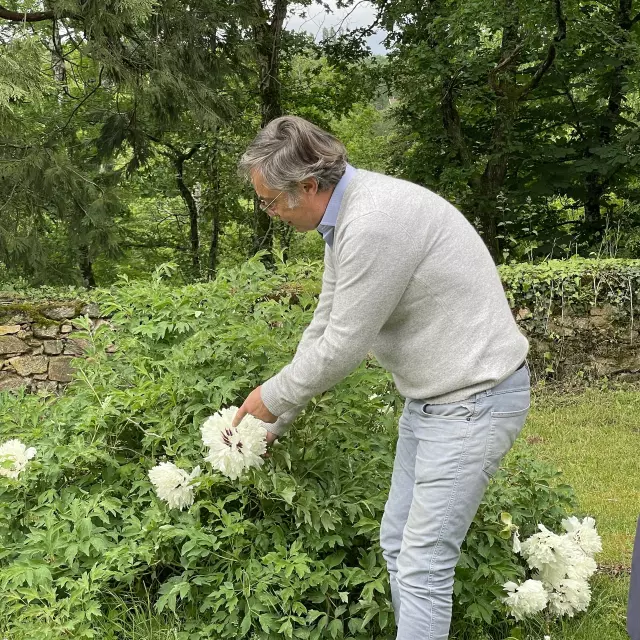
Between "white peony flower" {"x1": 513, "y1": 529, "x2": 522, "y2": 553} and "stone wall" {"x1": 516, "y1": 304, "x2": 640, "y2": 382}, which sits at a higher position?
"white peony flower" {"x1": 513, "y1": 529, "x2": 522, "y2": 553}

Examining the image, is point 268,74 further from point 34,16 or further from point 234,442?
point 234,442

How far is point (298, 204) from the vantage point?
2.09m

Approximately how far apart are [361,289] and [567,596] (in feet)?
5.80

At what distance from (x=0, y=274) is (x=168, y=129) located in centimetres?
285

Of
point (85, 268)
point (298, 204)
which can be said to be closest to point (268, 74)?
point (85, 268)

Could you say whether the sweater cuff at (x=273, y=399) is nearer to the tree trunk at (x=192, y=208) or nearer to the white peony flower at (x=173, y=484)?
the white peony flower at (x=173, y=484)

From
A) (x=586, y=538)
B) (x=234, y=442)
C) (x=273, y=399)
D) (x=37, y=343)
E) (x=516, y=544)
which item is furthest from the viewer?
(x=37, y=343)

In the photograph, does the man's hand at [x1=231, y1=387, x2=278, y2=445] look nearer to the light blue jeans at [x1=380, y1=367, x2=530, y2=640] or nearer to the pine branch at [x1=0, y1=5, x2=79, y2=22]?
the light blue jeans at [x1=380, y1=367, x2=530, y2=640]

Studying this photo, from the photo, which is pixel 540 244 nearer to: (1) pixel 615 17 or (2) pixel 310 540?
(1) pixel 615 17

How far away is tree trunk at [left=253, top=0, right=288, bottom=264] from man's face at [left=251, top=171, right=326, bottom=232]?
987 cm

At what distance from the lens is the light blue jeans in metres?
2.03

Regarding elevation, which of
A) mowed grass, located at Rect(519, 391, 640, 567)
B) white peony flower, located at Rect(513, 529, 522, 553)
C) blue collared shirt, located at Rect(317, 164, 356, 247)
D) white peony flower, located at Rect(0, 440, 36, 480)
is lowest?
mowed grass, located at Rect(519, 391, 640, 567)

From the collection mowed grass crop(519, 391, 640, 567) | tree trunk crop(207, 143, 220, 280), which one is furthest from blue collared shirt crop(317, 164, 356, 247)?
tree trunk crop(207, 143, 220, 280)

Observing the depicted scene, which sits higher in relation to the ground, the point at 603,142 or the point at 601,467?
the point at 603,142
